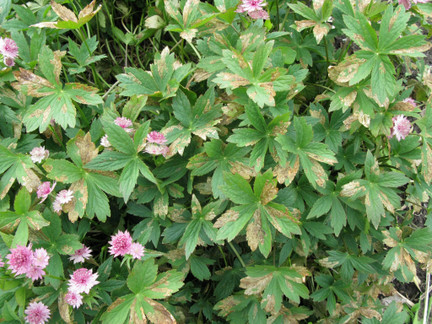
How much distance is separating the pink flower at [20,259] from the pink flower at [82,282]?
6.7 inches

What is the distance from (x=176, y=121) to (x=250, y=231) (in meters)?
0.57

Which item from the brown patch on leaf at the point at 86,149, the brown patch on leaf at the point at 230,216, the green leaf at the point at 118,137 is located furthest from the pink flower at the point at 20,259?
the brown patch on leaf at the point at 230,216

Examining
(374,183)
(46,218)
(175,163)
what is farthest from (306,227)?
(46,218)

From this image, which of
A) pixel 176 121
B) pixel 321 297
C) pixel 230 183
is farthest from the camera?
pixel 321 297

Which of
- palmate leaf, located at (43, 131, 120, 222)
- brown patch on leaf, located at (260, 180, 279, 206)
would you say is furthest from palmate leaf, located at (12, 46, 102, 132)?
brown patch on leaf, located at (260, 180, 279, 206)

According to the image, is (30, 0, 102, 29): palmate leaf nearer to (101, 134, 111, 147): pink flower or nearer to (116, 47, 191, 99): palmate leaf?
(116, 47, 191, 99): palmate leaf

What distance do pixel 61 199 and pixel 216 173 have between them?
622 millimetres

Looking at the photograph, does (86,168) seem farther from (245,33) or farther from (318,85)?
(318,85)

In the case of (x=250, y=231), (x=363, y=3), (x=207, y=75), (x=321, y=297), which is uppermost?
(x=363, y=3)

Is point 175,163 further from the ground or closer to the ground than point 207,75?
closer to the ground

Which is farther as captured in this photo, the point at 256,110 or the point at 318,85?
the point at 318,85

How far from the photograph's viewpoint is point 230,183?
1.44 metres

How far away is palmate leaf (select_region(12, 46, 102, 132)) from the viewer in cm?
162

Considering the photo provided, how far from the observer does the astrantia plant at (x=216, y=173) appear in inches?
59.4
